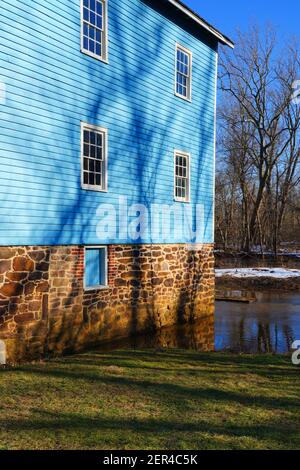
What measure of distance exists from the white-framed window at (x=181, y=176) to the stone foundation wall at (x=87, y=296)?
1.49 meters

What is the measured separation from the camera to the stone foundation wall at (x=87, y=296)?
29.4ft

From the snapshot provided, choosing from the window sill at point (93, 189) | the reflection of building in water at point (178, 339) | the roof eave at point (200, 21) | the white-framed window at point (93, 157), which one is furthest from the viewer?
the roof eave at point (200, 21)

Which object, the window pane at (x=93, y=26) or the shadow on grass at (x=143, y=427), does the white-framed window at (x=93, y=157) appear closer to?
the window pane at (x=93, y=26)

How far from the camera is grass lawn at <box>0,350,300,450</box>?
4801 mm

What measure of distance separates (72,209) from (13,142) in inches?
79.5

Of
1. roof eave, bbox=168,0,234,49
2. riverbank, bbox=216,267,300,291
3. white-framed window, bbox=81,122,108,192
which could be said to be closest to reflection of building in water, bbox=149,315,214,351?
white-framed window, bbox=81,122,108,192

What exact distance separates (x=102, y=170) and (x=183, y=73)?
16.5 ft

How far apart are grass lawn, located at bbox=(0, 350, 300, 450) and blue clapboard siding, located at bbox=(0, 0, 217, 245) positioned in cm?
291

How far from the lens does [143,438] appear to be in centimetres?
480

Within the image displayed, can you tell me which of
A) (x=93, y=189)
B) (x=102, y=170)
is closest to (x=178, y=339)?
(x=93, y=189)

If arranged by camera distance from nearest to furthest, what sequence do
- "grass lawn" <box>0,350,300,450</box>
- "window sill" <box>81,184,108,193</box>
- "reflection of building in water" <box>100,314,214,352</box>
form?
"grass lawn" <box>0,350,300,450</box> < "window sill" <box>81,184,108,193</box> < "reflection of building in water" <box>100,314,214,352</box>

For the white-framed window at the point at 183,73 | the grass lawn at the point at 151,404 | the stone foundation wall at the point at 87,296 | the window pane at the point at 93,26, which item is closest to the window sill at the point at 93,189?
the stone foundation wall at the point at 87,296

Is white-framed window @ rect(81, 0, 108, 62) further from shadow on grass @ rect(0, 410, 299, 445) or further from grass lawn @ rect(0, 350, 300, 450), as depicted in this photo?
shadow on grass @ rect(0, 410, 299, 445)
